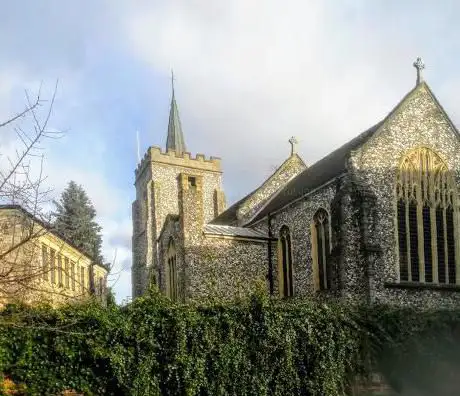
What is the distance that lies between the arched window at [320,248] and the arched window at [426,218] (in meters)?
2.77

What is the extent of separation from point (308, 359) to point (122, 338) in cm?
473

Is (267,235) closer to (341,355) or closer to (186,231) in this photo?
(186,231)

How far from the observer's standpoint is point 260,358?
14438 millimetres

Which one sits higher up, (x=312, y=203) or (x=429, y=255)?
(x=312, y=203)

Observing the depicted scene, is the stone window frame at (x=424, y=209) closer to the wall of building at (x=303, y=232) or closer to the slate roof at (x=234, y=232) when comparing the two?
the wall of building at (x=303, y=232)

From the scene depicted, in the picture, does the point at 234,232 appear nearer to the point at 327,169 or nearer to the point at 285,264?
the point at 285,264

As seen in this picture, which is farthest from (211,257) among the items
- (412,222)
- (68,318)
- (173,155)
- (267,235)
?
(173,155)

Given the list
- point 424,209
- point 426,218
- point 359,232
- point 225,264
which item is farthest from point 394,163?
point 225,264

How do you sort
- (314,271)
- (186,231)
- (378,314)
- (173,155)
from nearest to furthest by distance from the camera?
(378,314) < (314,271) < (186,231) < (173,155)

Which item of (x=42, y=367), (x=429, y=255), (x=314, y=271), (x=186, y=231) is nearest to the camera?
(x=42, y=367)

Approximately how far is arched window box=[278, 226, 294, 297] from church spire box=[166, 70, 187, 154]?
32238 mm

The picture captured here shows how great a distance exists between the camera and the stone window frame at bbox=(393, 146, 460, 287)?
802 inches

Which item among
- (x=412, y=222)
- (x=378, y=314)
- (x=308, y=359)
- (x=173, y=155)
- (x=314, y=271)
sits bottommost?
(x=308, y=359)

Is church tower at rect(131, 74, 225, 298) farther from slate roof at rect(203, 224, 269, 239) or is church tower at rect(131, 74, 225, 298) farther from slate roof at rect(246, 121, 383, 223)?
slate roof at rect(203, 224, 269, 239)
